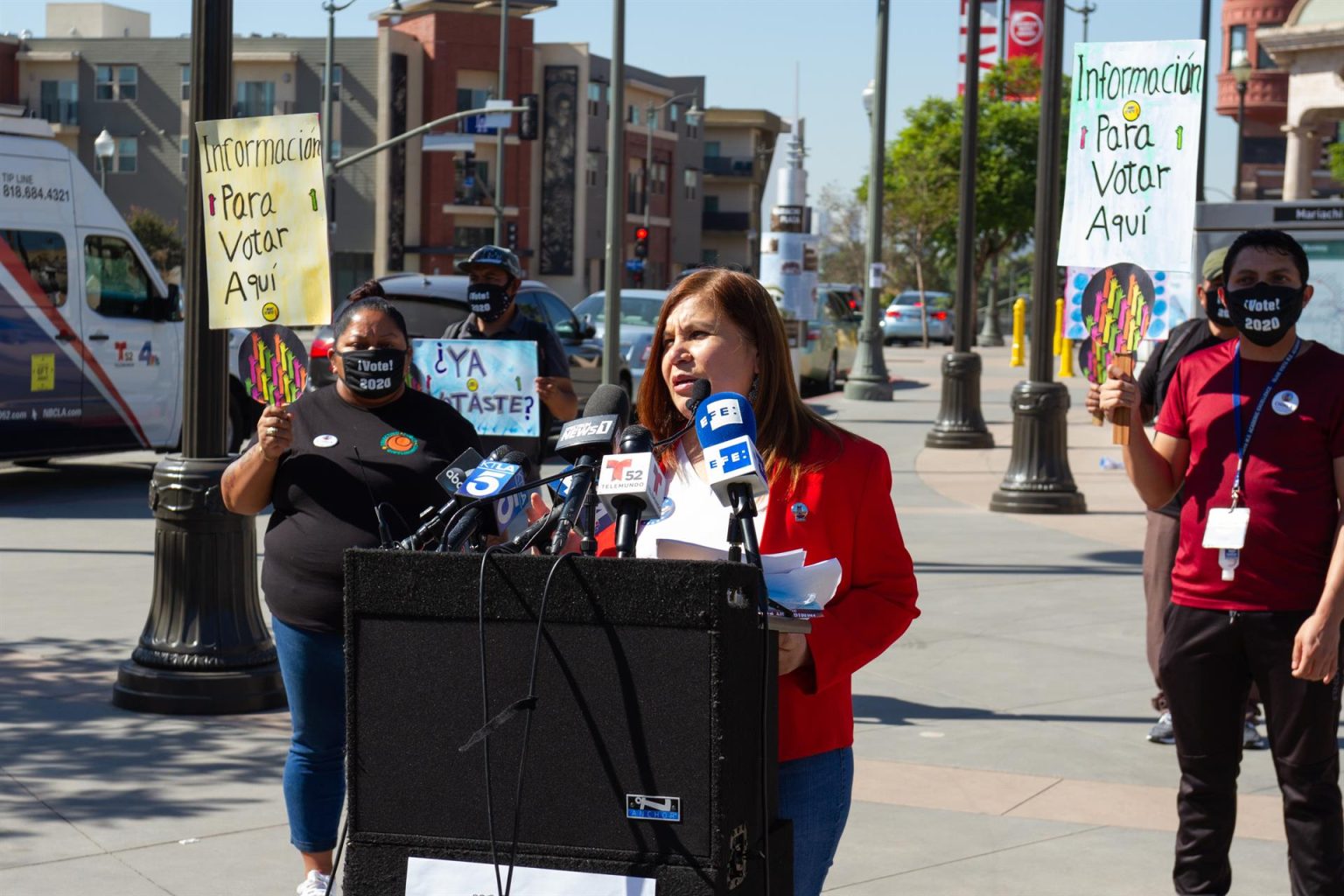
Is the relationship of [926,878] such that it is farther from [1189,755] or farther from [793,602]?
[793,602]

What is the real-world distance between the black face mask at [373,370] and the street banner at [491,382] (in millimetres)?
2529

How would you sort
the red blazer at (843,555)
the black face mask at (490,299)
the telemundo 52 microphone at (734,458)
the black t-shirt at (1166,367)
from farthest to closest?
the black face mask at (490,299), the black t-shirt at (1166,367), the red blazer at (843,555), the telemundo 52 microphone at (734,458)

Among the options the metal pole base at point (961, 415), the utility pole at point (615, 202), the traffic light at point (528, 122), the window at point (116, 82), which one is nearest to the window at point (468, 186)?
the window at point (116, 82)

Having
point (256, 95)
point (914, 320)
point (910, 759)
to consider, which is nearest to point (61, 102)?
point (256, 95)

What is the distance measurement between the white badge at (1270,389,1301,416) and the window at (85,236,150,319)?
484 inches

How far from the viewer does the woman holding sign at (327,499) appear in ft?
15.0

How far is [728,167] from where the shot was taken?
337 feet

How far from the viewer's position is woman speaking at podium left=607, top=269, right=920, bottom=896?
3002 millimetres

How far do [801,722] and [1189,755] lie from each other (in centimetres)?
207

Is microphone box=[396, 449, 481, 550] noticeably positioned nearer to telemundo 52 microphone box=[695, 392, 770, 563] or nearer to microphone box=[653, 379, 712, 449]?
microphone box=[653, 379, 712, 449]

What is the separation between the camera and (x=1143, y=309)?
17.9 feet

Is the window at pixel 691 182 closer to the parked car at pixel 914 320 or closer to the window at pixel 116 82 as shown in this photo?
the window at pixel 116 82

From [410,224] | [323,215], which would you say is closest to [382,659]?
[323,215]

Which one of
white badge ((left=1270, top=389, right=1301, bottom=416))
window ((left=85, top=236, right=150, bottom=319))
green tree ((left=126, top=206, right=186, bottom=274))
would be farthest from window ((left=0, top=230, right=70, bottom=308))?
green tree ((left=126, top=206, right=186, bottom=274))
